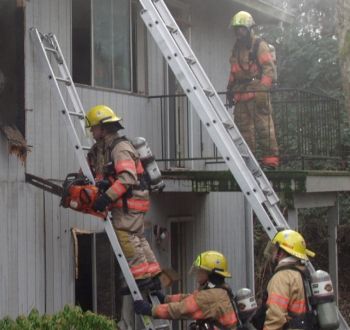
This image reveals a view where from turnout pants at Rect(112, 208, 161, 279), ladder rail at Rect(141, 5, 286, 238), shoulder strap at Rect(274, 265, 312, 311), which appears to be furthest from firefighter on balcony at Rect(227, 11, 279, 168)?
shoulder strap at Rect(274, 265, 312, 311)

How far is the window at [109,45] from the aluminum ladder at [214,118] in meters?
1.62

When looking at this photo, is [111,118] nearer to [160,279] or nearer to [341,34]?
[160,279]

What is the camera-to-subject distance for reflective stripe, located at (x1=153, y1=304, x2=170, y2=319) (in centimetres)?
660

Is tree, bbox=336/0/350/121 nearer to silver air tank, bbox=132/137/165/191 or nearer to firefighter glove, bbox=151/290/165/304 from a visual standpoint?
silver air tank, bbox=132/137/165/191

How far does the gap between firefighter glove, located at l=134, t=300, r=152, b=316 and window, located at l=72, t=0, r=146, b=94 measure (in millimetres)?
2928

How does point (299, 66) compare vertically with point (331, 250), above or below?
above

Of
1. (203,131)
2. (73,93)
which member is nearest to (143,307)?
(73,93)

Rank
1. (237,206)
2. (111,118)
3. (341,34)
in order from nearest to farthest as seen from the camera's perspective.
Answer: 1. (111,118)
2. (341,34)
3. (237,206)

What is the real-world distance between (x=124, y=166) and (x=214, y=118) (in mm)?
925

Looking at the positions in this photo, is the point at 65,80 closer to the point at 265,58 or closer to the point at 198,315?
the point at 198,315

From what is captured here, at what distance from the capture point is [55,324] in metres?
5.92

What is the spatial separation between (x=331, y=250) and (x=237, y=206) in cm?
189

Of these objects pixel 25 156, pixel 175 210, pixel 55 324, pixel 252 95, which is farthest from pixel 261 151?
pixel 55 324

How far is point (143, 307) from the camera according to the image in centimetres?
681
